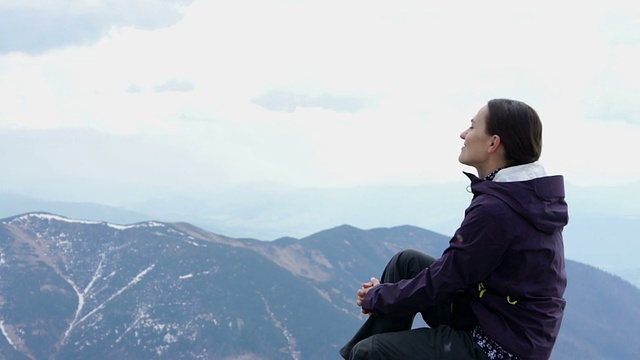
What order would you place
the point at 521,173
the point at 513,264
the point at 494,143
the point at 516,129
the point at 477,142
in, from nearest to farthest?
the point at 513,264 < the point at 521,173 < the point at 516,129 < the point at 494,143 < the point at 477,142

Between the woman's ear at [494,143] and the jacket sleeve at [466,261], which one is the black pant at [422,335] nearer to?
the jacket sleeve at [466,261]

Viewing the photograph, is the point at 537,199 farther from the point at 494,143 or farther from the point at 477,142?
the point at 477,142

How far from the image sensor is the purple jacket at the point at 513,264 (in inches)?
231

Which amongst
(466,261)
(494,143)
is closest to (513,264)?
(466,261)

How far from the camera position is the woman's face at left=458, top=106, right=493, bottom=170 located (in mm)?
6367

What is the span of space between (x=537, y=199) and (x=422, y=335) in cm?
160

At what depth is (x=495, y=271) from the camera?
6.00 meters

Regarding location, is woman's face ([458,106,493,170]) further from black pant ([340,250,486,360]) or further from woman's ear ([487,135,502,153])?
black pant ([340,250,486,360])

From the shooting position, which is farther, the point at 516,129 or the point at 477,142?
the point at 477,142

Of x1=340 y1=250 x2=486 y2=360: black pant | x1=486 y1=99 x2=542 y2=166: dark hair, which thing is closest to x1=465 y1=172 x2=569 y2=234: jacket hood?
x1=486 y1=99 x2=542 y2=166: dark hair

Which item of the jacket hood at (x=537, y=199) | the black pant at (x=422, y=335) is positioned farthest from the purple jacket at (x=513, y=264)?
the black pant at (x=422, y=335)

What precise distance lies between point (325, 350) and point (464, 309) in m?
198

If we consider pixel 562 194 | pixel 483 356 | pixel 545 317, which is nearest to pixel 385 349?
pixel 483 356

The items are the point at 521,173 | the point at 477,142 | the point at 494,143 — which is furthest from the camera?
the point at 477,142
